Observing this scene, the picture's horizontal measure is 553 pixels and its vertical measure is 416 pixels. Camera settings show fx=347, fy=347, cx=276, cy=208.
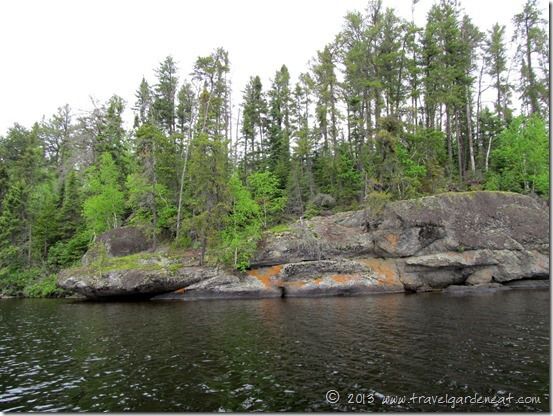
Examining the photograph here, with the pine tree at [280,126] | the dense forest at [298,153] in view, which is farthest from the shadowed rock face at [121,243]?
the pine tree at [280,126]

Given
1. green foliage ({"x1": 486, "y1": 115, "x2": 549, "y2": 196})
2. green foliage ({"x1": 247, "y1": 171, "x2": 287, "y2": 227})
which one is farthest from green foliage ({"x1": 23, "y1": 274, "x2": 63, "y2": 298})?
green foliage ({"x1": 486, "y1": 115, "x2": 549, "y2": 196})

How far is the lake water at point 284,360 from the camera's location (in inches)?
348

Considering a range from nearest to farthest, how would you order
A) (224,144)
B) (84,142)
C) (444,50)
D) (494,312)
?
(494,312) < (224,144) < (444,50) < (84,142)

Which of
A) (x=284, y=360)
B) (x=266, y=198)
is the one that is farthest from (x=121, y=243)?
(x=284, y=360)

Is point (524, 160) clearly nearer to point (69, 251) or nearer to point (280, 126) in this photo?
point (280, 126)

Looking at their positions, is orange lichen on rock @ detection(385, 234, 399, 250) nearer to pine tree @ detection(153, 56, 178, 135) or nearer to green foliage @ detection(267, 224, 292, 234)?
green foliage @ detection(267, 224, 292, 234)

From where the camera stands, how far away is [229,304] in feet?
84.5

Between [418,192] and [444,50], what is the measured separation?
55.3 ft

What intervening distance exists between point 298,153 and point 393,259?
19169 mm

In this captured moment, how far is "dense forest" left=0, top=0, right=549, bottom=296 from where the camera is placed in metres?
34.7

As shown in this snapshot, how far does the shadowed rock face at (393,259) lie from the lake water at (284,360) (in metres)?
8.65

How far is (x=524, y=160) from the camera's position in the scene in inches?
1454

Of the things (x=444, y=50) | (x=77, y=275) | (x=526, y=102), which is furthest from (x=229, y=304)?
(x=526, y=102)

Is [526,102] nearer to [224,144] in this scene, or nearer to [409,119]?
[409,119]
